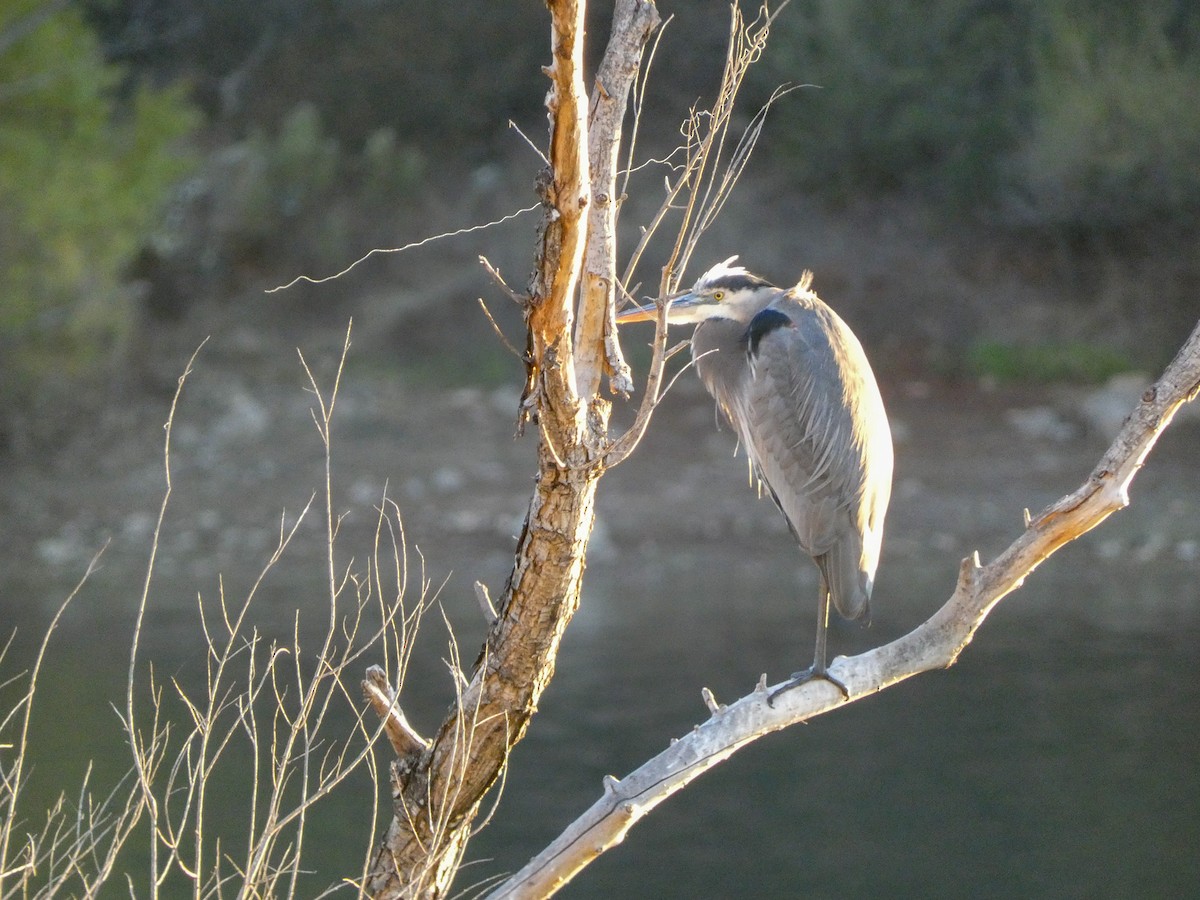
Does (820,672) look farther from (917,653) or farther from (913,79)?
(913,79)

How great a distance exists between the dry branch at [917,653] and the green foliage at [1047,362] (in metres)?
8.98

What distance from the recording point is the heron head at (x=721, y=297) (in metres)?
4.19

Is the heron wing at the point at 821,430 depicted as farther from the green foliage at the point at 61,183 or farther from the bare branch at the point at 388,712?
the green foliage at the point at 61,183

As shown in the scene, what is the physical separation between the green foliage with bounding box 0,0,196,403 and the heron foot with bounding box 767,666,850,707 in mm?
8100

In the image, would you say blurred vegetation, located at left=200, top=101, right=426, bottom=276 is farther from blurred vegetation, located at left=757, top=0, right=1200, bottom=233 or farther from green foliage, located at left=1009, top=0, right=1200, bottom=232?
green foliage, located at left=1009, top=0, right=1200, bottom=232

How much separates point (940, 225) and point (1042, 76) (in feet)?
5.00

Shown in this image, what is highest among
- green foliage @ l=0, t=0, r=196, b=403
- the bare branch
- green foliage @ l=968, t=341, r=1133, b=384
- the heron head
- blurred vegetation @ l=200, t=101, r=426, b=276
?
blurred vegetation @ l=200, t=101, r=426, b=276

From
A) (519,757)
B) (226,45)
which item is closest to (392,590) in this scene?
(519,757)

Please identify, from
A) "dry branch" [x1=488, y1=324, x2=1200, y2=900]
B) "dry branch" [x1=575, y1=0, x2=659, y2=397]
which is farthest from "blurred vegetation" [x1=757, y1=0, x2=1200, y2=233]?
"dry branch" [x1=575, y1=0, x2=659, y2=397]

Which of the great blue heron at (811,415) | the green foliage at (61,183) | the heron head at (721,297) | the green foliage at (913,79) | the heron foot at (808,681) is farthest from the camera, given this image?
the green foliage at (913,79)

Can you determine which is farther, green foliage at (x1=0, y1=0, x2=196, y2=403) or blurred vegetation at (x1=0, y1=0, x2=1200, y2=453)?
blurred vegetation at (x1=0, y1=0, x2=1200, y2=453)

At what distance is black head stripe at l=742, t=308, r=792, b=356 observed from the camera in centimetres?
414

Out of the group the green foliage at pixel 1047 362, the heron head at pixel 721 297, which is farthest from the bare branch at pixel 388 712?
the green foliage at pixel 1047 362

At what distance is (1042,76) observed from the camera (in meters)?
12.2
